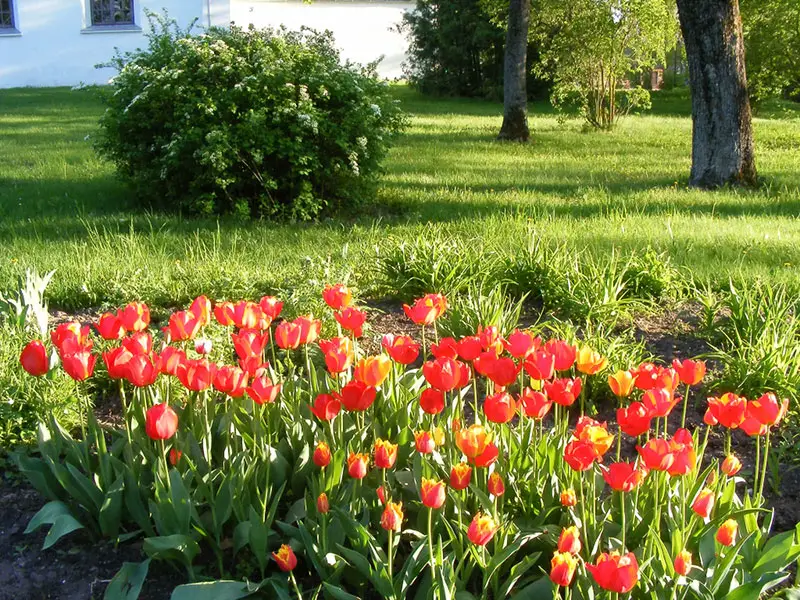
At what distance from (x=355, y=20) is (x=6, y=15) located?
39.3 ft

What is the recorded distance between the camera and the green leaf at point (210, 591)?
2.08m

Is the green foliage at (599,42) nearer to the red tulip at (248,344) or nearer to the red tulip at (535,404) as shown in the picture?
the red tulip at (248,344)

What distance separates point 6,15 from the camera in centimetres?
2706

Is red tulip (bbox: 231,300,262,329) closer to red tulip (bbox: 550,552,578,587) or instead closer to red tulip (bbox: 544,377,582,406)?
red tulip (bbox: 544,377,582,406)

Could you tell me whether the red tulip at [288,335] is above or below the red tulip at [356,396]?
above

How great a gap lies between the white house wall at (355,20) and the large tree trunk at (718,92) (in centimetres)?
2292

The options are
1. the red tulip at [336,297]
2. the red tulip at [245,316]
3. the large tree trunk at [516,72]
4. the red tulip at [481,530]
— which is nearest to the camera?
the red tulip at [481,530]

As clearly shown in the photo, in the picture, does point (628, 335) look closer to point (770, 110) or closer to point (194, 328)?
point (194, 328)

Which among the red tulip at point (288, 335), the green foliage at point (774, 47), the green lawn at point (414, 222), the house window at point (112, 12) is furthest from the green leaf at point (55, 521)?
the house window at point (112, 12)

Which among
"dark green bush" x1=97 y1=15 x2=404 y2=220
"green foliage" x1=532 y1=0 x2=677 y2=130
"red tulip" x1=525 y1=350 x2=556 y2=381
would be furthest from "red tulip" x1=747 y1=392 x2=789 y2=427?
"green foliage" x1=532 y1=0 x2=677 y2=130

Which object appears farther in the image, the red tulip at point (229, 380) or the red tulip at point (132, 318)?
the red tulip at point (132, 318)

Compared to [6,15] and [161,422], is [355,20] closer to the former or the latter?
[6,15]

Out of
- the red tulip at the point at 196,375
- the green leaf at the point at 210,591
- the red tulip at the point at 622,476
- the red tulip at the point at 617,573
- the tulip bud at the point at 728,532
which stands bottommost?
the green leaf at the point at 210,591

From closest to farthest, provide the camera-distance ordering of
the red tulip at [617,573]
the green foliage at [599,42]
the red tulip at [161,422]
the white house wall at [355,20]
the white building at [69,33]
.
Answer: the red tulip at [617,573]
the red tulip at [161,422]
the green foliage at [599,42]
the white building at [69,33]
the white house wall at [355,20]
